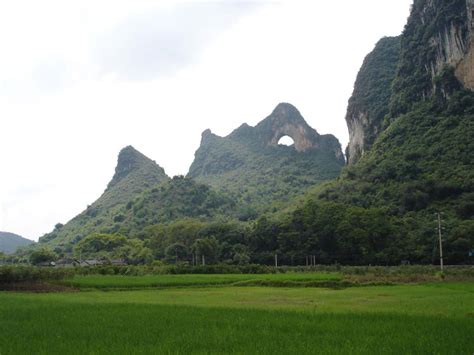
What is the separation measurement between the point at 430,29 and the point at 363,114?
78.8 feet

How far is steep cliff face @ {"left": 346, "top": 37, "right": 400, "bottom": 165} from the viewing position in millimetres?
96938

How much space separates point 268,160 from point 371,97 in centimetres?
5117

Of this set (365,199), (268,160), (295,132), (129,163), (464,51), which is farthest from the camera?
(129,163)

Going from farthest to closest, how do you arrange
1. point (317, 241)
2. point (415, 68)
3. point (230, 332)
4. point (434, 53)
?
point (415, 68) → point (434, 53) → point (317, 241) → point (230, 332)

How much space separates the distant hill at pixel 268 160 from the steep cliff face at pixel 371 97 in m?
20.5

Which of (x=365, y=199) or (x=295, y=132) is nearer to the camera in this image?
(x=365, y=199)

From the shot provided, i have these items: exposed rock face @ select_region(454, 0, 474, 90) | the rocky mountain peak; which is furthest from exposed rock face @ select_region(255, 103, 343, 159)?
exposed rock face @ select_region(454, 0, 474, 90)

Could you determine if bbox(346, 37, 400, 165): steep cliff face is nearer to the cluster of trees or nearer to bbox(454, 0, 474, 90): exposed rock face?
bbox(454, 0, 474, 90): exposed rock face

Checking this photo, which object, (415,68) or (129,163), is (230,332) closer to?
(415,68)

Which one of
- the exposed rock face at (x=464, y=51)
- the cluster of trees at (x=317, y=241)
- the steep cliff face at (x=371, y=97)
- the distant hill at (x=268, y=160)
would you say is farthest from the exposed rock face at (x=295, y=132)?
the cluster of trees at (x=317, y=241)

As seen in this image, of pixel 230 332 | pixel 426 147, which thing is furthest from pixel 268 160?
pixel 230 332

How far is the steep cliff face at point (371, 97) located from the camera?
96938mm

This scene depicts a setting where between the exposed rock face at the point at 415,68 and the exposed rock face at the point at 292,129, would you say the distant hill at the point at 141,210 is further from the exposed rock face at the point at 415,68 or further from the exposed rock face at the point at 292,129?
the exposed rock face at the point at 292,129

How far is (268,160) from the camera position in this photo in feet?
482
